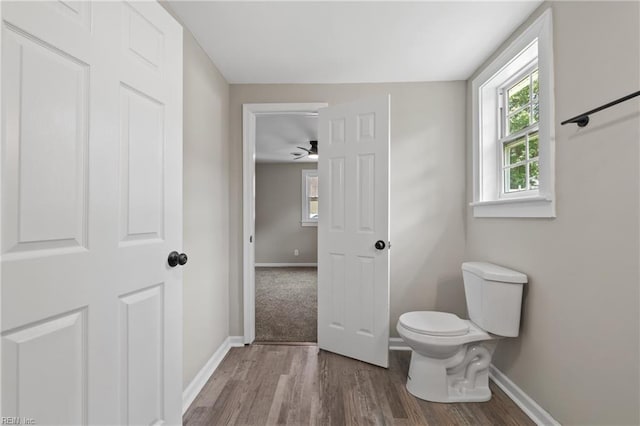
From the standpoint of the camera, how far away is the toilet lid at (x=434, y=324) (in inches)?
76.1

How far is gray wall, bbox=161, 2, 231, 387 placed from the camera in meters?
1.97

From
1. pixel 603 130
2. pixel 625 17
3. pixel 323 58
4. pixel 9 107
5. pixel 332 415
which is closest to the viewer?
pixel 9 107

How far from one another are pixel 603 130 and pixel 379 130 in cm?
130

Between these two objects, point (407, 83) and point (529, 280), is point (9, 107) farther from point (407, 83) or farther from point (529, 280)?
point (407, 83)

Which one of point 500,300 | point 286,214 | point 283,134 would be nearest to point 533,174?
point 500,300

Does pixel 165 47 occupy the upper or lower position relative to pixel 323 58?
lower

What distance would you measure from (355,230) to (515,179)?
3.95 feet

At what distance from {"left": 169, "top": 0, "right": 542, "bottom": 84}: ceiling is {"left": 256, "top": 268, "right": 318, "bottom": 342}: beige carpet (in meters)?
2.35

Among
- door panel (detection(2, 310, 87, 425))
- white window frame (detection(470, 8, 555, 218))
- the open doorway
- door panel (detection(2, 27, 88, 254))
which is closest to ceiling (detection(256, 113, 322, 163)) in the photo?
the open doorway

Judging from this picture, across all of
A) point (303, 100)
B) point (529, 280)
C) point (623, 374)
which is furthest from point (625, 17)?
point (303, 100)

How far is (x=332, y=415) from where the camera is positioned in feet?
5.88

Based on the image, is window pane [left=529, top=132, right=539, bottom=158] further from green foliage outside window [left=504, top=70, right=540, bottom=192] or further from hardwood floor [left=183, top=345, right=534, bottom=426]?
hardwood floor [left=183, top=345, right=534, bottom=426]

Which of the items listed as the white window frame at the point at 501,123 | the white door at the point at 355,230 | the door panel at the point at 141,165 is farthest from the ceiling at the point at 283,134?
the door panel at the point at 141,165

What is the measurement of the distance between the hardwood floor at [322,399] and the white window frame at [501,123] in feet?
4.04
